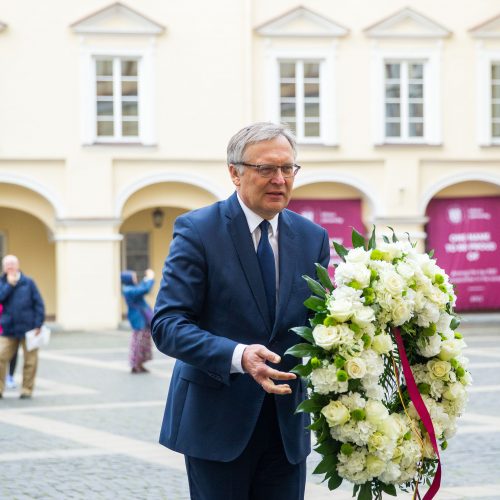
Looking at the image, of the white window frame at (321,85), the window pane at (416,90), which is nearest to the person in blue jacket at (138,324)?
the white window frame at (321,85)

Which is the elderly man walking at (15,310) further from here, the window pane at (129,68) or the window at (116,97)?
the window pane at (129,68)

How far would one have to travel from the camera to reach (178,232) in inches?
165

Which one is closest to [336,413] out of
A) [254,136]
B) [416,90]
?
[254,136]

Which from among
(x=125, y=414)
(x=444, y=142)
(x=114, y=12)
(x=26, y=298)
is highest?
(x=114, y=12)

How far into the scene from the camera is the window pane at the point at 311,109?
1086 inches

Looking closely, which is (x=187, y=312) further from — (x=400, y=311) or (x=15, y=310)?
(x=15, y=310)

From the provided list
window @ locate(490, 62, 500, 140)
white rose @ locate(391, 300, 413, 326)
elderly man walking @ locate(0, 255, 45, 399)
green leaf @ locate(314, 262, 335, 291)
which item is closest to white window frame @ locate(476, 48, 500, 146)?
window @ locate(490, 62, 500, 140)

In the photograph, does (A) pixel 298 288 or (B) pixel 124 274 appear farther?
(B) pixel 124 274

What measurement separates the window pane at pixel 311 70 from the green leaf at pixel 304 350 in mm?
24045

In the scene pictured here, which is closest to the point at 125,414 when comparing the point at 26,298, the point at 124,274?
the point at 26,298

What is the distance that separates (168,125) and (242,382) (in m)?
23.2

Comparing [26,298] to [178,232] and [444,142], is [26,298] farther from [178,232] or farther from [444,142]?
[444,142]

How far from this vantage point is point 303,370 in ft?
12.9

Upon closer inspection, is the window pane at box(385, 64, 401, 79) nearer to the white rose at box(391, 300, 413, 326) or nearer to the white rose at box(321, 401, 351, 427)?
the white rose at box(391, 300, 413, 326)
